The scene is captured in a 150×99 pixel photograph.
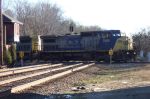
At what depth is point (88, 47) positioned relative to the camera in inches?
1996

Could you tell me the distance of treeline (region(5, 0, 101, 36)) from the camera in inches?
3679

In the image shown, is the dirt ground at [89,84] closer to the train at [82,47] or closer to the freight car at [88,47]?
the train at [82,47]

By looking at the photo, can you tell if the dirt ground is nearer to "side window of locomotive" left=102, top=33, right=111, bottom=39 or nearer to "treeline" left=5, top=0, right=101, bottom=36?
"side window of locomotive" left=102, top=33, right=111, bottom=39

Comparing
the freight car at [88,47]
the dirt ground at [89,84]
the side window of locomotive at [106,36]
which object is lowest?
the dirt ground at [89,84]

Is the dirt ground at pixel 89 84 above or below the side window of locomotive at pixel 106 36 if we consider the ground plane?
below

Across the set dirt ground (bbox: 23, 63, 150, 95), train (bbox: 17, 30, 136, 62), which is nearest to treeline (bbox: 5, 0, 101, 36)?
train (bbox: 17, 30, 136, 62)

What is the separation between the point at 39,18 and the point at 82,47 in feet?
167

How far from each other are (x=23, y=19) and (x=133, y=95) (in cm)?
8403

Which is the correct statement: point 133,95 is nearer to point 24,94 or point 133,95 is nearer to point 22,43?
point 24,94

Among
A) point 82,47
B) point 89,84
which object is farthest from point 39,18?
point 89,84

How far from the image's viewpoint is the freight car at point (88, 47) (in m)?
48.6

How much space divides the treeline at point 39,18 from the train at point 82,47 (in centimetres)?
3672

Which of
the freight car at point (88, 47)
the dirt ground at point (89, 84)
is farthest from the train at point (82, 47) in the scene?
the dirt ground at point (89, 84)

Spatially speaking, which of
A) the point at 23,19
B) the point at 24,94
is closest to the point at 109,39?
the point at 24,94
